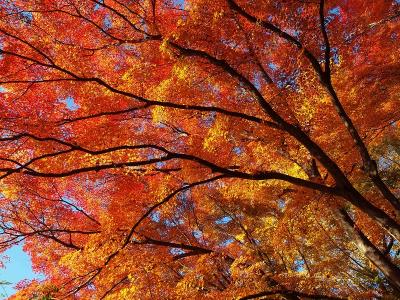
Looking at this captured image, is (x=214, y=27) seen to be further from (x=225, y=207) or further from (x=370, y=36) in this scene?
(x=225, y=207)

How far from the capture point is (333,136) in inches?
348

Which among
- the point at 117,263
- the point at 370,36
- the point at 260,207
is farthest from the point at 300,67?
the point at 260,207

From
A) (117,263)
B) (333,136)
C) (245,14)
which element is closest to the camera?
(245,14)

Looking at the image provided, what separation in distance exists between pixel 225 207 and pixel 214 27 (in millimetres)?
7252

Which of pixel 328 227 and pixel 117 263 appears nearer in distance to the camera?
pixel 117 263

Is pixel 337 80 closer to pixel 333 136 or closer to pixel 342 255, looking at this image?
pixel 333 136

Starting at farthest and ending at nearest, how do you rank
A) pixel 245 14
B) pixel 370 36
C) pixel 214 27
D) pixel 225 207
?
1. pixel 225 207
2. pixel 370 36
3. pixel 214 27
4. pixel 245 14

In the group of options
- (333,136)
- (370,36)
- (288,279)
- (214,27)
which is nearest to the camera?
(214,27)

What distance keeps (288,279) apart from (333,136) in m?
3.41

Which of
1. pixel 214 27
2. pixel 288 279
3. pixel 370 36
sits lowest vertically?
pixel 288 279

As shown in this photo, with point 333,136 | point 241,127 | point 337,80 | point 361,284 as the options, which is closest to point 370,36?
point 337,80

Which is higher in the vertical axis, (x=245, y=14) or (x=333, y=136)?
(x=245, y=14)

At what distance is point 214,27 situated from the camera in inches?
262

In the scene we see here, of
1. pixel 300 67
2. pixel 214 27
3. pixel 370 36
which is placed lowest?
pixel 300 67
